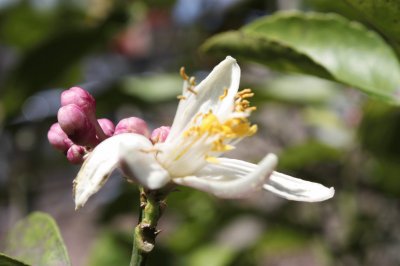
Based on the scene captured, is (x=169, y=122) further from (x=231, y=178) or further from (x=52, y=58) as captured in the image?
(x=231, y=178)

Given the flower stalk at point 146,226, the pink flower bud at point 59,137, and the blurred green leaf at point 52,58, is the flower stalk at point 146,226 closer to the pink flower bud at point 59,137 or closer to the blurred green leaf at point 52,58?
the pink flower bud at point 59,137

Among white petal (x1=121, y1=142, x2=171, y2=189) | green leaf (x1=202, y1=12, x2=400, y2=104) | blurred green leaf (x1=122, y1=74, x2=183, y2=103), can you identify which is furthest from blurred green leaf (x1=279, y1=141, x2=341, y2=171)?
white petal (x1=121, y1=142, x2=171, y2=189)

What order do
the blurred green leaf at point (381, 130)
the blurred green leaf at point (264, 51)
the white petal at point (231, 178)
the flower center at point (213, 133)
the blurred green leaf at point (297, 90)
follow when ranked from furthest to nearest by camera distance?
1. the blurred green leaf at point (297, 90)
2. the blurred green leaf at point (381, 130)
3. the blurred green leaf at point (264, 51)
4. the flower center at point (213, 133)
5. the white petal at point (231, 178)

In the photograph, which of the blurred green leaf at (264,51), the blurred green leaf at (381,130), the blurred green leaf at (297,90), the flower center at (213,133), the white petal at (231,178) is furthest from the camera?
the blurred green leaf at (297,90)

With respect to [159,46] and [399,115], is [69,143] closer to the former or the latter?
[399,115]

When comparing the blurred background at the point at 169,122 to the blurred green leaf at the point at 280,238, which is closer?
the blurred background at the point at 169,122

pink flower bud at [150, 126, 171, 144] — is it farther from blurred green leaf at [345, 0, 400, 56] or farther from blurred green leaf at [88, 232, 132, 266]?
blurred green leaf at [88, 232, 132, 266]

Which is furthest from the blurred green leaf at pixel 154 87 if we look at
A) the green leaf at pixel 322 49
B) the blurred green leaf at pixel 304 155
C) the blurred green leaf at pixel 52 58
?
the green leaf at pixel 322 49

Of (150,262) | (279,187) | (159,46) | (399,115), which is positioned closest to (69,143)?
(279,187)
